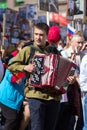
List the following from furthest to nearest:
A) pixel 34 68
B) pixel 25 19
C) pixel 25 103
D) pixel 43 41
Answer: pixel 25 19 < pixel 25 103 < pixel 43 41 < pixel 34 68

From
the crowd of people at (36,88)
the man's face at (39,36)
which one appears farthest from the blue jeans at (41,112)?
the man's face at (39,36)

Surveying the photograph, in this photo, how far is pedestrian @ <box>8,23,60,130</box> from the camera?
4934 mm

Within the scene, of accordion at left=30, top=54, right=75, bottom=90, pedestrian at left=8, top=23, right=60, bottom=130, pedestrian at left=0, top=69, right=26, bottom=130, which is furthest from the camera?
pedestrian at left=0, top=69, right=26, bottom=130

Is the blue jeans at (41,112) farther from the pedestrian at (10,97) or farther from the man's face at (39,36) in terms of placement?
the man's face at (39,36)

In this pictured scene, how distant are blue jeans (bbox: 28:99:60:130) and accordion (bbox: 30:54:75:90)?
0.73ft

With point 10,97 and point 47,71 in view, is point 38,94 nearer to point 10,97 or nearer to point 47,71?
point 47,71

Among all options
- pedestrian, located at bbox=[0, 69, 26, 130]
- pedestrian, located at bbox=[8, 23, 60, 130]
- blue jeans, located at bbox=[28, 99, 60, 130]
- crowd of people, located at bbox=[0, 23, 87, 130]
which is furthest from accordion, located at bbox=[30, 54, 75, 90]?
pedestrian, located at bbox=[0, 69, 26, 130]

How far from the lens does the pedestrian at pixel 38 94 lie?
16.2 ft

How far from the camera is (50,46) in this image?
518 centimetres

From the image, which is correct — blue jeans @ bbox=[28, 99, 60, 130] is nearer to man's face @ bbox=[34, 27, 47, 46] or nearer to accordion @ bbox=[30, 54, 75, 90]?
accordion @ bbox=[30, 54, 75, 90]

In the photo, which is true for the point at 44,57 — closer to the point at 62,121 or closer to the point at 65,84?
the point at 65,84

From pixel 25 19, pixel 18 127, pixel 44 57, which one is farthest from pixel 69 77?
pixel 25 19

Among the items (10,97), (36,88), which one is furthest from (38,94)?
(10,97)

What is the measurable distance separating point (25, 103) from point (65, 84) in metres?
0.67
